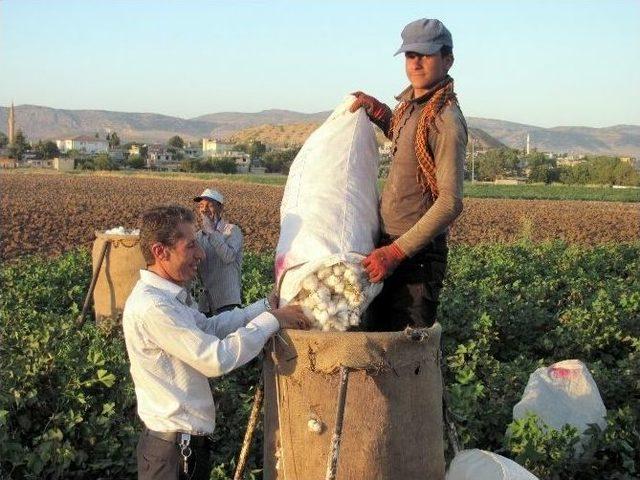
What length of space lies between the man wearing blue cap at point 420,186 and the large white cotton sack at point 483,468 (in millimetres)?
595

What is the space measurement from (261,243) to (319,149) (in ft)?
46.3

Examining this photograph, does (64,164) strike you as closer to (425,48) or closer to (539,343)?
(539,343)

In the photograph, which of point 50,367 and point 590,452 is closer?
point 590,452

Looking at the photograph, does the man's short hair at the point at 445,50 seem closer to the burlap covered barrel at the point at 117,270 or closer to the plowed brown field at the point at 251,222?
the burlap covered barrel at the point at 117,270

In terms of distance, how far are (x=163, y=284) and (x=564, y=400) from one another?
257 cm

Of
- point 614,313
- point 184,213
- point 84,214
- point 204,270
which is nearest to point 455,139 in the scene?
point 184,213

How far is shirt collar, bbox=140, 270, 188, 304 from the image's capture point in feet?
8.78

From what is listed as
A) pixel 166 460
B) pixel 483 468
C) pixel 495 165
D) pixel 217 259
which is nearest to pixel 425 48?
pixel 483 468

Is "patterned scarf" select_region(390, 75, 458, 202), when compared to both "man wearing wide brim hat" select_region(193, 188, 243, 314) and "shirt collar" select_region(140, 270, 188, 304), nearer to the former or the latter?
"shirt collar" select_region(140, 270, 188, 304)

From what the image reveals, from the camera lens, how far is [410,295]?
2.97 m

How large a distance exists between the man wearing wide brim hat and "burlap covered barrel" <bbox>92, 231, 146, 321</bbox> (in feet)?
3.66

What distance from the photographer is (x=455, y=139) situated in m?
2.79

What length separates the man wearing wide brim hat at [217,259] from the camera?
18.3 feet

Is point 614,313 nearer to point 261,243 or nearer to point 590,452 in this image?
point 590,452
